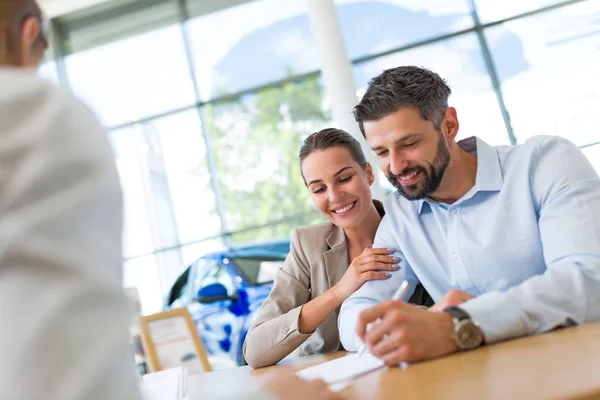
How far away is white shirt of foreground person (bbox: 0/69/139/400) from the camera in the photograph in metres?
Answer: 0.44

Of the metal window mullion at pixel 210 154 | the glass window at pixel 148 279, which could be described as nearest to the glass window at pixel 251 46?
the metal window mullion at pixel 210 154

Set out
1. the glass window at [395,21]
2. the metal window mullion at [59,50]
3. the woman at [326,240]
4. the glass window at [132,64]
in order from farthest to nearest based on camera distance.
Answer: the metal window mullion at [59,50], the glass window at [132,64], the glass window at [395,21], the woman at [326,240]

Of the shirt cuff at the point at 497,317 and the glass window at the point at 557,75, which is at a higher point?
the glass window at the point at 557,75

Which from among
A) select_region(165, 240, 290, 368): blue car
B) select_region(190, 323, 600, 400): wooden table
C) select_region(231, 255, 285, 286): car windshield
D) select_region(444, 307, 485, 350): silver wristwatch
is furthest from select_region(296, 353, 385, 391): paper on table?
select_region(231, 255, 285, 286): car windshield

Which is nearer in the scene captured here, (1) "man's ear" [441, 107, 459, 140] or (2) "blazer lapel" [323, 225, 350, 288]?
(1) "man's ear" [441, 107, 459, 140]

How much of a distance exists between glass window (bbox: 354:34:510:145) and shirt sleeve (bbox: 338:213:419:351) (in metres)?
4.90

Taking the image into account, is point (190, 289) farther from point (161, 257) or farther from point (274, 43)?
point (274, 43)

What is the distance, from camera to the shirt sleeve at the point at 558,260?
48.3 inches

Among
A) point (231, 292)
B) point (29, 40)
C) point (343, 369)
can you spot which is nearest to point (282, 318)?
point (343, 369)

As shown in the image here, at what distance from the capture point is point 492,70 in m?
6.59

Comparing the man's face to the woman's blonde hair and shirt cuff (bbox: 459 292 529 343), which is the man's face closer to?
shirt cuff (bbox: 459 292 529 343)

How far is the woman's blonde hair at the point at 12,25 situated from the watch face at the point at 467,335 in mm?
932

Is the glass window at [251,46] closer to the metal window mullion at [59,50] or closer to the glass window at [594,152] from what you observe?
the metal window mullion at [59,50]

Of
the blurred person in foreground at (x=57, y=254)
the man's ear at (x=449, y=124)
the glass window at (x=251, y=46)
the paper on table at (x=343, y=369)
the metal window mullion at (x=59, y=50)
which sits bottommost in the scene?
the paper on table at (x=343, y=369)
